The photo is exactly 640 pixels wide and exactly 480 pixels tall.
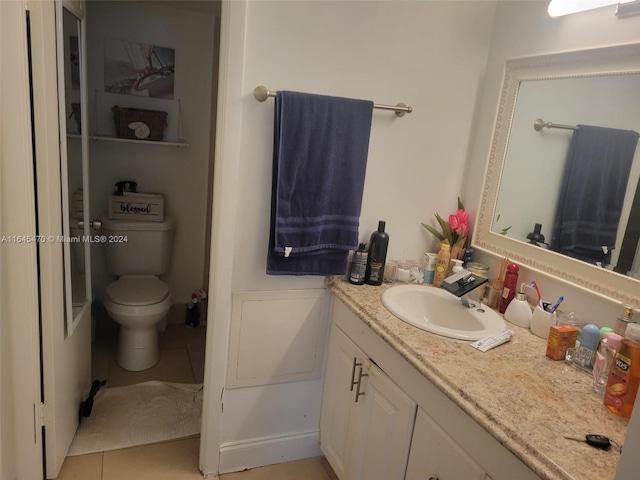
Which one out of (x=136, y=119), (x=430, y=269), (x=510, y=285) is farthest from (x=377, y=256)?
(x=136, y=119)

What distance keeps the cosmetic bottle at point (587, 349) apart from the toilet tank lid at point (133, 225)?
2.34 metres

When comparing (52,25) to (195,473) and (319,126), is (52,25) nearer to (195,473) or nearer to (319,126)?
(319,126)

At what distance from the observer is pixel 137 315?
248 centimetres

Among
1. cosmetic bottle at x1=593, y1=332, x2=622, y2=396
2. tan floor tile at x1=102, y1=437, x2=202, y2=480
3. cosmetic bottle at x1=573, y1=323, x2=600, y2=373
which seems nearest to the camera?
cosmetic bottle at x1=593, y1=332, x2=622, y2=396

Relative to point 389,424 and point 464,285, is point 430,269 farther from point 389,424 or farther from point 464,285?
point 389,424

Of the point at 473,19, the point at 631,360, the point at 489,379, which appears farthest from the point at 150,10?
the point at 631,360

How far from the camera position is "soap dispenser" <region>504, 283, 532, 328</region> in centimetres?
158

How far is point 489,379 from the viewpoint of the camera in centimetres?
119

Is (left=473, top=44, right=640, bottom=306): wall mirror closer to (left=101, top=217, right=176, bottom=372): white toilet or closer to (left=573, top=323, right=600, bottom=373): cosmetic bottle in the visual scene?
(left=573, top=323, right=600, bottom=373): cosmetic bottle

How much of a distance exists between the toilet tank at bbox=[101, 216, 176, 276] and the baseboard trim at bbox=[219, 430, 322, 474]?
1.37m

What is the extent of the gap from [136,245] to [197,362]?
823mm

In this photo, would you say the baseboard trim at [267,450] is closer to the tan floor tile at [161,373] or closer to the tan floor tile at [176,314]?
the tan floor tile at [161,373]

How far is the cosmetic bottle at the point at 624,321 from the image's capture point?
1236 mm

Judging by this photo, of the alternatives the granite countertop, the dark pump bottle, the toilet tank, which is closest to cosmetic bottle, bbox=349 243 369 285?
the dark pump bottle
